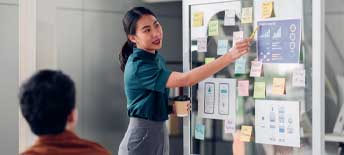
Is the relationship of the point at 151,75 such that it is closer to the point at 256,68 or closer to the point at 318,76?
the point at 256,68

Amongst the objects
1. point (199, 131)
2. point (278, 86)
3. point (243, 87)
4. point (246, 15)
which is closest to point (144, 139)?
point (199, 131)

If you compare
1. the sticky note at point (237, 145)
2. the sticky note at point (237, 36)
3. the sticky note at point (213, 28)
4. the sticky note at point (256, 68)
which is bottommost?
the sticky note at point (237, 145)

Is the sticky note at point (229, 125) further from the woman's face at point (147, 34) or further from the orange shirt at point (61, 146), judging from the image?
the orange shirt at point (61, 146)

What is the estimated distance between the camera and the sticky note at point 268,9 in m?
2.90

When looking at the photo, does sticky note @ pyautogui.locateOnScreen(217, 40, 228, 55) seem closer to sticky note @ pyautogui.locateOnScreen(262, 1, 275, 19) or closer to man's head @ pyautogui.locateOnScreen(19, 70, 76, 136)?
sticky note @ pyautogui.locateOnScreen(262, 1, 275, 19)

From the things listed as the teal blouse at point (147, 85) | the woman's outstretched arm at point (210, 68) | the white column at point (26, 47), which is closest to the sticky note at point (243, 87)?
the woman's outstretched arm at point (210, 68)

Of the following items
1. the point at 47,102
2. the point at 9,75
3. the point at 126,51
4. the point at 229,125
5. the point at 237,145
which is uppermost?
the point at 126,51

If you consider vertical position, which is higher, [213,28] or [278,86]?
[213,28]

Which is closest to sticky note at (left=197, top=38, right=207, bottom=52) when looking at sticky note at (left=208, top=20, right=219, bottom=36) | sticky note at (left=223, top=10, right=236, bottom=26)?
sticky note at (left=208, top=20, right=219, bottom=36)

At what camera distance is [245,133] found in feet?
9.99

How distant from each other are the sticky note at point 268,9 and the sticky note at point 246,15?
88 millimetres

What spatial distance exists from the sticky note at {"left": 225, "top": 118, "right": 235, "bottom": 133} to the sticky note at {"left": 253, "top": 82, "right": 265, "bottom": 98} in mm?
210

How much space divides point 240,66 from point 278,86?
0.26 metres

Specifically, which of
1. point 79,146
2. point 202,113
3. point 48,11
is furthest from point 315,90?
point 48,11
